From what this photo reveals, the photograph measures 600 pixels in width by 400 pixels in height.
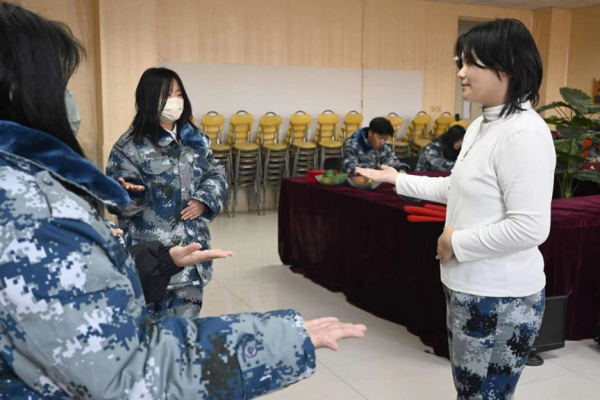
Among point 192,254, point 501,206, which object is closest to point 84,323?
point 192,254

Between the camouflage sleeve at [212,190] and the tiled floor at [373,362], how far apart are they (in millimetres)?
975

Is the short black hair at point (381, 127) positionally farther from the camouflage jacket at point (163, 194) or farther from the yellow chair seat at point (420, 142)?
the yellow chair seat at point (420, 142)

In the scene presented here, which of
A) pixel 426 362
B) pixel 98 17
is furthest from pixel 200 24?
pixel 426 362

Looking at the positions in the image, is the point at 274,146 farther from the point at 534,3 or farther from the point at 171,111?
the point at 534,3

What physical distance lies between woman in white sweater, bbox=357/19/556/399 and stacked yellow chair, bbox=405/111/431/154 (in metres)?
7.56

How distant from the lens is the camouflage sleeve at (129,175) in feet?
7.93

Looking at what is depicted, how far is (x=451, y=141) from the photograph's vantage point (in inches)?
226

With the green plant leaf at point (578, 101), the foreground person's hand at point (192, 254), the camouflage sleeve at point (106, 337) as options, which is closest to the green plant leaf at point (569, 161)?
the green plant leaf at point (578, 101)

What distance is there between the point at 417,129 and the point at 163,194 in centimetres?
751

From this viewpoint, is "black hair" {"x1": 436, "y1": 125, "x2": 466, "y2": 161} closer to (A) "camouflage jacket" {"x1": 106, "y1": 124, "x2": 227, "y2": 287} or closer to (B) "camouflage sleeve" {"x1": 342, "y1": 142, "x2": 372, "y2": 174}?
(B) "camouflage sleeve" {"x1": 342, "y1": 142, "x2": 372, "y2": 174}

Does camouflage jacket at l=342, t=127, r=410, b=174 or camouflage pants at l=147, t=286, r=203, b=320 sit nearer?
camouflage pants at l=147, t=286, r=203, b=320

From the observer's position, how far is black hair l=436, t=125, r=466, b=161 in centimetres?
573

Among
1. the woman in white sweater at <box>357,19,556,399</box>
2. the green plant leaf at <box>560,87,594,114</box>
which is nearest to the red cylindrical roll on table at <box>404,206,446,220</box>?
the woman in white sweater at <box>357,19,556,399</box>

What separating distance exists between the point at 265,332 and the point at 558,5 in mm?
11503
